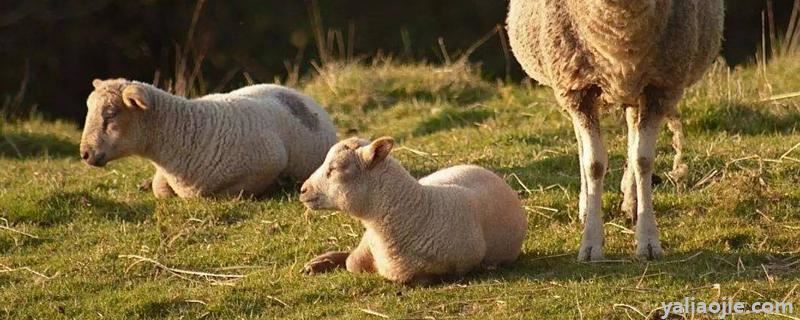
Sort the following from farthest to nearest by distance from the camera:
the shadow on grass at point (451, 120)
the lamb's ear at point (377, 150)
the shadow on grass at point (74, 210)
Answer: the shadow on grass at point (451, 120) < the shadow on grass at point (74, 210) < the lamb's ear at point (377, 150)

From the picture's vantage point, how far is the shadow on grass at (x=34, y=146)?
45.3 ft

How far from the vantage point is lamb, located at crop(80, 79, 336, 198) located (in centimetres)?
1027

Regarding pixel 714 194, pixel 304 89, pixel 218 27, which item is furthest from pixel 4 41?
pixel 714 194

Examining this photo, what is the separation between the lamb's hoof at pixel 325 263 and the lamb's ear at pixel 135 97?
2.32m

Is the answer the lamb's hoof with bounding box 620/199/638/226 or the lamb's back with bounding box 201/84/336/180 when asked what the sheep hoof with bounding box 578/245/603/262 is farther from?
the lamb's back with bounding box 201/84/336/180

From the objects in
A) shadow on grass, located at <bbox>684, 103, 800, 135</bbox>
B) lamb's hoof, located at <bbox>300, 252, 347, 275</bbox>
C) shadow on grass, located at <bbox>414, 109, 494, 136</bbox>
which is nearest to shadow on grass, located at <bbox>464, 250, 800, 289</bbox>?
lamb's hoof, located at <bbox>300, 252, 347, 275</bbox>

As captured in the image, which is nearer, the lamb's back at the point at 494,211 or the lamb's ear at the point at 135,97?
the lamb's back at the point at 494,211

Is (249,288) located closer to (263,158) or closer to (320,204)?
(320,204)

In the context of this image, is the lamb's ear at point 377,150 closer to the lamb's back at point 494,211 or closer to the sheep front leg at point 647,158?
the lamb's back at point 494,211

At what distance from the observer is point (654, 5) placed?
759 cm

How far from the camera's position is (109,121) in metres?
10.3

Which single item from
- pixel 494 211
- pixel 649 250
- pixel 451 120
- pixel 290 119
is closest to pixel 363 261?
pixel 494 211

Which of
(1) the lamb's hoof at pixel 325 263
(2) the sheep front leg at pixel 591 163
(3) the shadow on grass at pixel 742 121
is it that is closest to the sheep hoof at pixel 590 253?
(2) the sheep front leg at pixel 591 163

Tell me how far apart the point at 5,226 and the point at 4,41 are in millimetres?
13604
